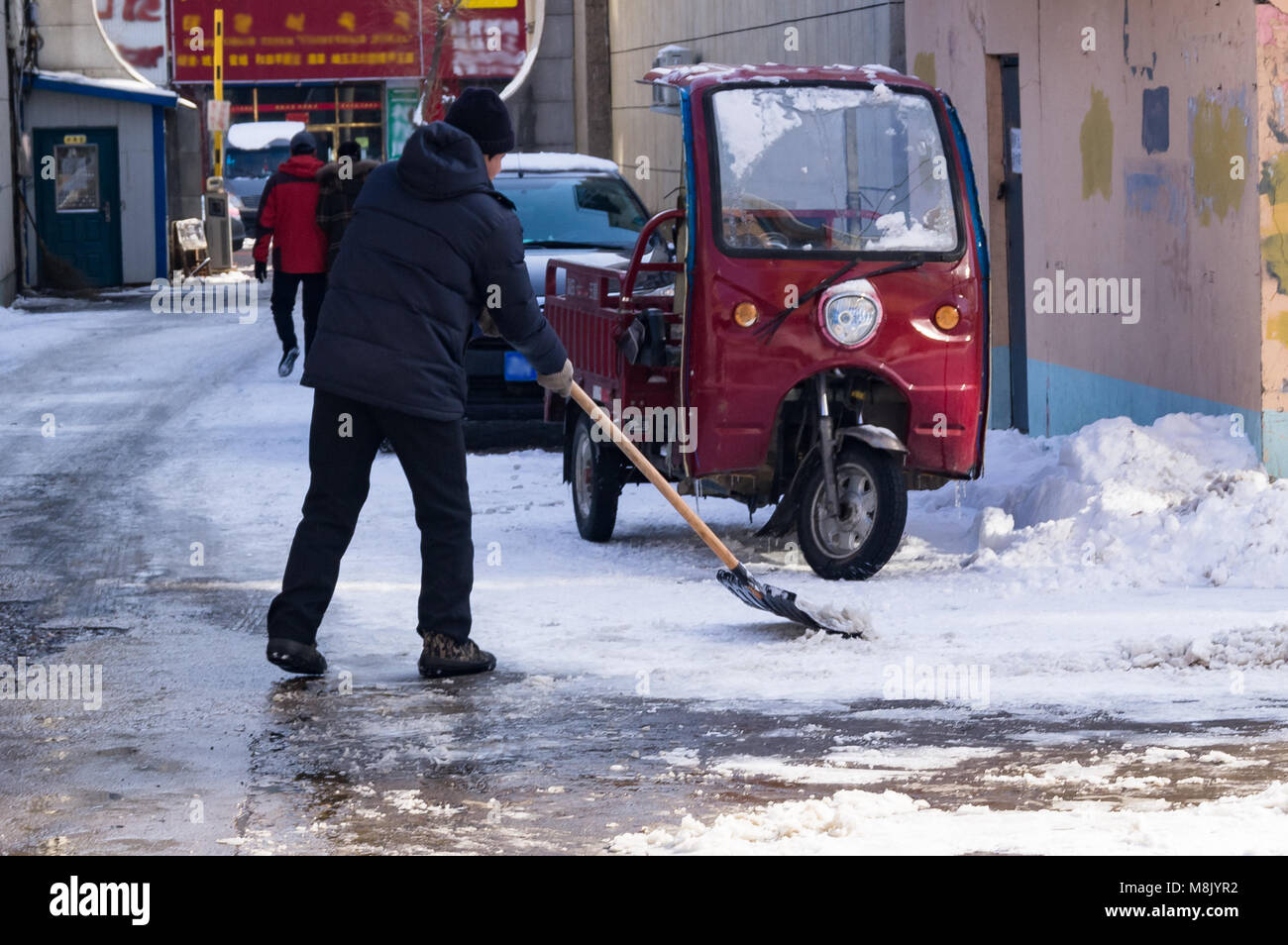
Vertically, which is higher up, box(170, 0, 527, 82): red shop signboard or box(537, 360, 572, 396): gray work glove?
box(170, 0, 527, 82): red shop signboard

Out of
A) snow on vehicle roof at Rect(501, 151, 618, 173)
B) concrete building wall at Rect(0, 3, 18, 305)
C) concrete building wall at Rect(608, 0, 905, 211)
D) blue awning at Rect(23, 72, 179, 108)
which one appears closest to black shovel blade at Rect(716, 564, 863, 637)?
snow on vehicle roof at Rect(501, 151, 618, 173)

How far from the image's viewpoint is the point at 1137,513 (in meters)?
8.18

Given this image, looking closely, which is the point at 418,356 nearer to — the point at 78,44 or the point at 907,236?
the point at 907,236

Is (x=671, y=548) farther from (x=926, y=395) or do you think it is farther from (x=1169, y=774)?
(x=1169, y=774)

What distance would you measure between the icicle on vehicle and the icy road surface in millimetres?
412

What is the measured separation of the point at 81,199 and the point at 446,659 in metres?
25.9

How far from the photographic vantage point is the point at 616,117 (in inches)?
1172

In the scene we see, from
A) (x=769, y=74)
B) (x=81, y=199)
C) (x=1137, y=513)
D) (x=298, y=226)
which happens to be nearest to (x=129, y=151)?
(x=81, y=199)

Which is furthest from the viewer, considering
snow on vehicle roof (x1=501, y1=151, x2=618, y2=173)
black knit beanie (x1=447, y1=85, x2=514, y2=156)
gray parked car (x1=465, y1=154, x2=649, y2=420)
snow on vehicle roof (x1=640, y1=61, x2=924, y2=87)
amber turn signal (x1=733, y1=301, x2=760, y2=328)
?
snow on vehicle roof (x1=501, y1=151, x2=618, y2=173)

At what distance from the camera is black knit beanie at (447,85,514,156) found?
6.54 m

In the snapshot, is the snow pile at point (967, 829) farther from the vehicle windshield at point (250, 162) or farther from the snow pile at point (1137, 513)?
the vehicle windshield at point (250, 162)

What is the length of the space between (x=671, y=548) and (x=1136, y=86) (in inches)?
142

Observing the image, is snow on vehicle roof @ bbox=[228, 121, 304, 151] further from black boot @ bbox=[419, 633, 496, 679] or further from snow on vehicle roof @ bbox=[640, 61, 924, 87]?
black boot @ bbox=[419, 633, 496, 679]
